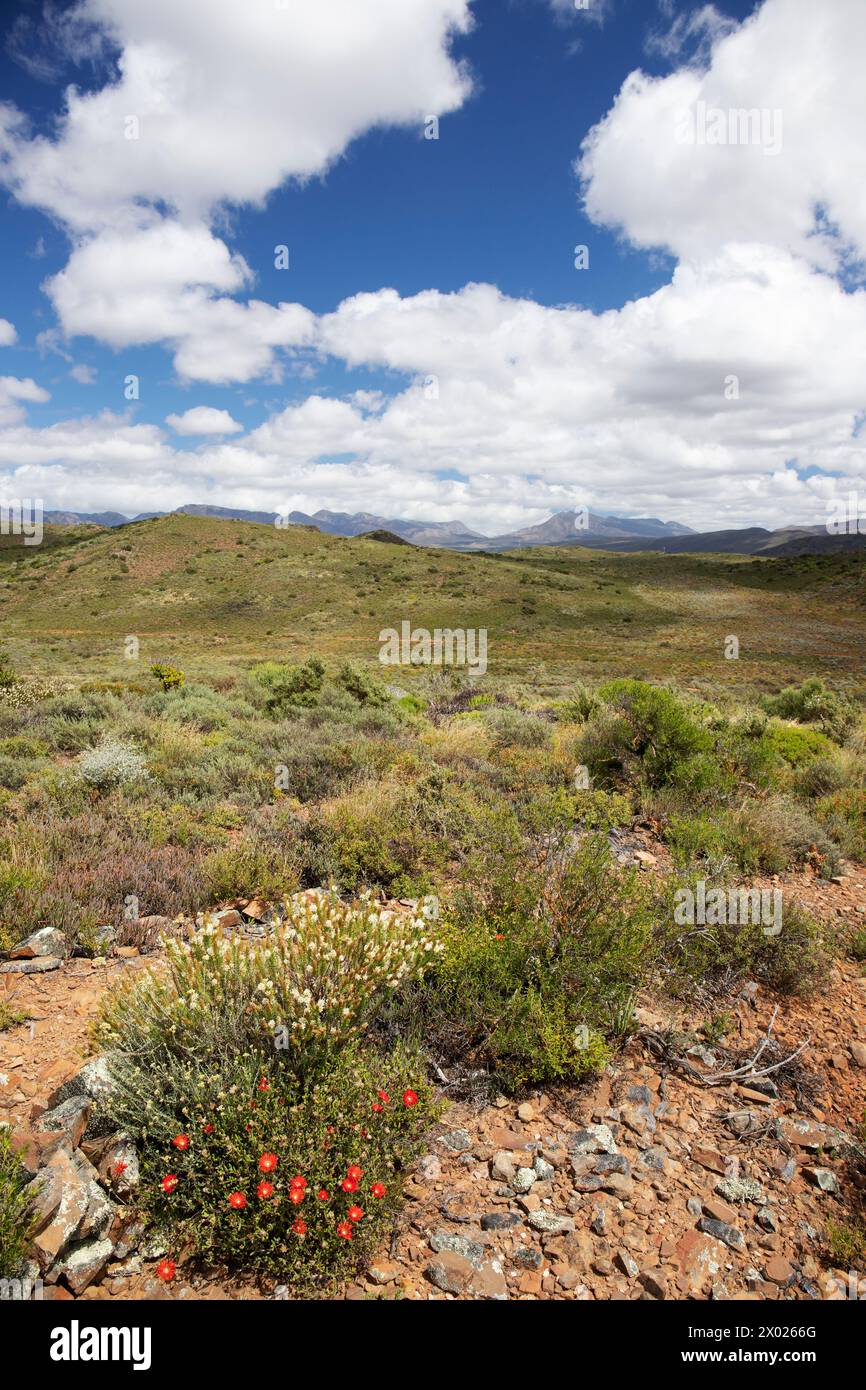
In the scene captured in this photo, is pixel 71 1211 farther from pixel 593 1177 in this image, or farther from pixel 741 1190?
pixel 741 1190

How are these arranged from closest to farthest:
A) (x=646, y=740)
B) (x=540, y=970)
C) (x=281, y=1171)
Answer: (x=281, y=1171) < (x=540, y=970) < (x=646, y=740)

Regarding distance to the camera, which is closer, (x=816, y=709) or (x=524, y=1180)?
(x=524, y=1180)

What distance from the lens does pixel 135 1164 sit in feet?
8.84

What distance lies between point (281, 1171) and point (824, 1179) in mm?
2510

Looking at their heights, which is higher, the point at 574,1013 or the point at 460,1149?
the point at 574,1013

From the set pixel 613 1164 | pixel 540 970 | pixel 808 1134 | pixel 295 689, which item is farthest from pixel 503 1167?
pixel 295 689

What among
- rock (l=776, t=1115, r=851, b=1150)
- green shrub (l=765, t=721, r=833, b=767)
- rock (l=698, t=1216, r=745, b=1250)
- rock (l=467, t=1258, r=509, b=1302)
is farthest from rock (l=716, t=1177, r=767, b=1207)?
green shrub (l=765, t=721, r=833, b=767)

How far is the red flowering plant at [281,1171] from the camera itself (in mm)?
2402

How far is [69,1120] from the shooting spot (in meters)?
2.85

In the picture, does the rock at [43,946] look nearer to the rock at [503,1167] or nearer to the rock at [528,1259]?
the rock at [503,1167]

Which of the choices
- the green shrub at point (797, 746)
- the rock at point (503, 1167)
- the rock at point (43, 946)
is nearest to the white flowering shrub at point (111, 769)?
the rock at point (43, 946)
